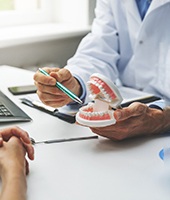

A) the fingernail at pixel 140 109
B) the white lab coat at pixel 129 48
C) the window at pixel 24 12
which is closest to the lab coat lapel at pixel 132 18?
the white lab coat at pixel 129 48

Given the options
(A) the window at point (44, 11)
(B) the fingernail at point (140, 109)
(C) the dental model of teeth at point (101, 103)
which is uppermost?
(C) the dental model of teeth at point (101, 103)

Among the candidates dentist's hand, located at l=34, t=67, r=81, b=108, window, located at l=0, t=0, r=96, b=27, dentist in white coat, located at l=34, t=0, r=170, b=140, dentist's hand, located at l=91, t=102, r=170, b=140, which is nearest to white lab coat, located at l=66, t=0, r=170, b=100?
dentist in white coat, located at l=34, t=0, r=170, b=140

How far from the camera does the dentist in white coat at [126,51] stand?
108cm

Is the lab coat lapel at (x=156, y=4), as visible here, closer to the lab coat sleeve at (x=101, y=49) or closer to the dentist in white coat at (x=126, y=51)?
the dentist in white coat at (x=126, y=51)

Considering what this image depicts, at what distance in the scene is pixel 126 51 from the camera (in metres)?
1.34

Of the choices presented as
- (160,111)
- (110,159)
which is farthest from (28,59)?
(110,159)

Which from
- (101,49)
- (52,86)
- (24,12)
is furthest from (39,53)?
(52,86)

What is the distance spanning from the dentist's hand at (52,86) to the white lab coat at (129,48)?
0.13 m

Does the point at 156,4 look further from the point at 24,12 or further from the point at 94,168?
the point at 24,12

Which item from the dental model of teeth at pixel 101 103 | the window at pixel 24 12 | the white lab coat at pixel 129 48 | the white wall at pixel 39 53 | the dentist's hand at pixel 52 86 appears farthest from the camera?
the window at pixel 24 12

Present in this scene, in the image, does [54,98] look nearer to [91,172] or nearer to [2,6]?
[91,172]

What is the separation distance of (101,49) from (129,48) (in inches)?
4.0

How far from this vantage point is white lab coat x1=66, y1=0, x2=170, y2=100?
46.9 inches

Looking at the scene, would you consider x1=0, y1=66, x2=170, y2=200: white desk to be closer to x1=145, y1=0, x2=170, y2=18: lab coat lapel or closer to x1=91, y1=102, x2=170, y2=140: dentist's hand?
x1=91, y1=102, x2=170, y2=140: dentist's hand
